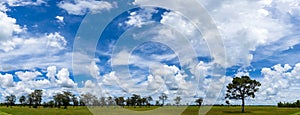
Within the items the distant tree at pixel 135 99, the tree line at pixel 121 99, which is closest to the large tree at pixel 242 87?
the tree line at pixel 121 99

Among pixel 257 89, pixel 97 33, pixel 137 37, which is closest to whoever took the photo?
pixel 97 33

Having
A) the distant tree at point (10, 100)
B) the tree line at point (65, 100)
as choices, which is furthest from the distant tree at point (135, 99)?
the distant tree at point (10, 100)

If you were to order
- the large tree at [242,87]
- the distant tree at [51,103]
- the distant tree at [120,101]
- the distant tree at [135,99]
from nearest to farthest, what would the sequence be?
1. the large tree at [242,87]
2. the distant tree at [51,103]
3. the distant tree at [135,99]
4. the distant tree at [120,101]

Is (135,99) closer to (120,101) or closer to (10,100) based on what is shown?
(120,101)

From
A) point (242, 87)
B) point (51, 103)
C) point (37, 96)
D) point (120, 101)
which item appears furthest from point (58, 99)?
point (242, 87)

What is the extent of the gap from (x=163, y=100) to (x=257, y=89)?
77959 mm

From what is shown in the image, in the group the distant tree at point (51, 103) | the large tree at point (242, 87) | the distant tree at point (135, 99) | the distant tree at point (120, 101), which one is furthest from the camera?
the distant tree at point (120, 101)

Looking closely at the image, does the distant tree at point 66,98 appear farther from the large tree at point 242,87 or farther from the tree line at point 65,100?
the large tree at point 242,87

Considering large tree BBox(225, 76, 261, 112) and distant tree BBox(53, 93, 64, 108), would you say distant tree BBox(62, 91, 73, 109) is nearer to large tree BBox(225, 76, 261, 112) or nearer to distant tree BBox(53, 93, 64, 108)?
distant tree BBox(53, 93, 64, 108)

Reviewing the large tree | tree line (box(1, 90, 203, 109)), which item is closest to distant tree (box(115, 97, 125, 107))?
tree line (box(1, 90, 203, 109))

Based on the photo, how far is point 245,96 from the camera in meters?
88.6

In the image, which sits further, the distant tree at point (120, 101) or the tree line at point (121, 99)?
the distant tree at point (120, 101)

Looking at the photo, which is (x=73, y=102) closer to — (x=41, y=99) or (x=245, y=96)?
(x=41, y=99)

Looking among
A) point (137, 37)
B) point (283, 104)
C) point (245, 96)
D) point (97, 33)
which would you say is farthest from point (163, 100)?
point (97, 33)
